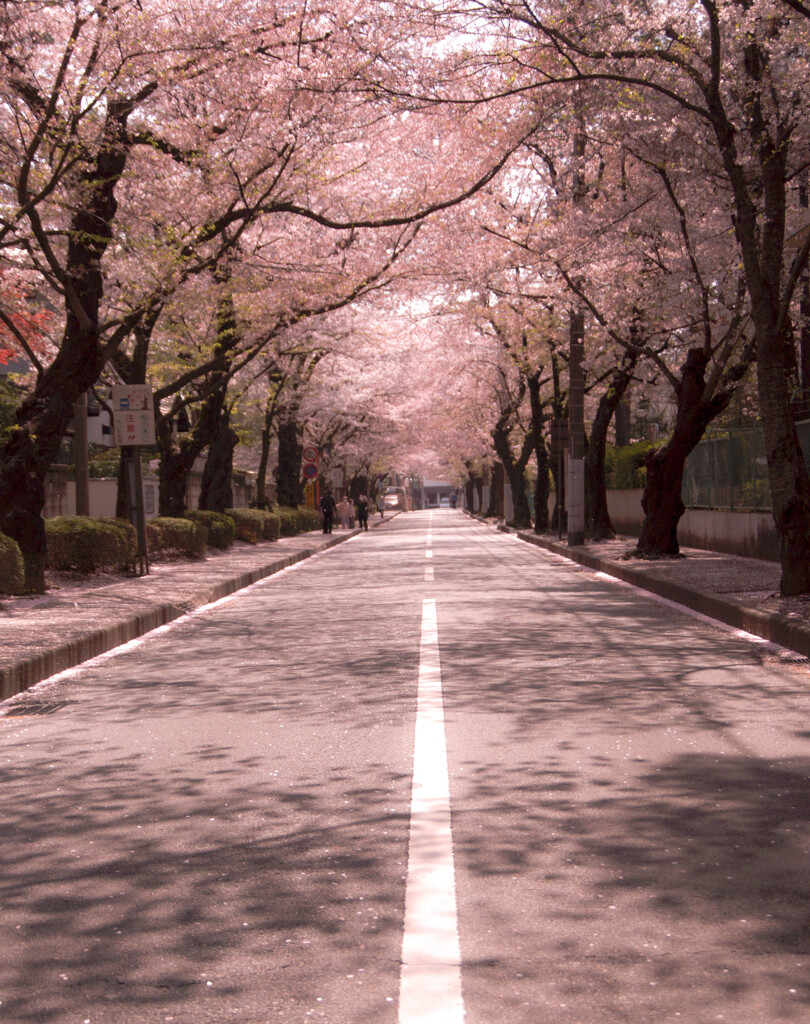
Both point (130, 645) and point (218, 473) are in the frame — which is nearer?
point (130, 645)

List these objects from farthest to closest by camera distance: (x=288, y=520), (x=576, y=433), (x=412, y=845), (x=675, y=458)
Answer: (x=288, y=520), (x=576, y=433), (x=675, y=458), (x=412, y=845)

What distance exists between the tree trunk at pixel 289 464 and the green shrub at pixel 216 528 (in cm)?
1572

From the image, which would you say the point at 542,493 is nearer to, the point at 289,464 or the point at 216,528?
the point at 289,464

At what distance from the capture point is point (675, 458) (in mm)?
21531

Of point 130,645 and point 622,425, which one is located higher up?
point 622,425

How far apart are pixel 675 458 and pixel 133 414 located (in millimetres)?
9709

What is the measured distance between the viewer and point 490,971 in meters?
3.35

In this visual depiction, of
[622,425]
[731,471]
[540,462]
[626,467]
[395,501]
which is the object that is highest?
[622,425]

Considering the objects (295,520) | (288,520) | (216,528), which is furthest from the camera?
(295,520)

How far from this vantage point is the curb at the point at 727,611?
10.4 meters

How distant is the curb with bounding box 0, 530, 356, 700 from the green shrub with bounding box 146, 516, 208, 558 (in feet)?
14.9

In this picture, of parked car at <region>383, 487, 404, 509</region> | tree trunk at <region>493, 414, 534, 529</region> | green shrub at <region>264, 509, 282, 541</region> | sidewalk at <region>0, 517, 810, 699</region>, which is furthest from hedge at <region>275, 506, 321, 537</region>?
parked car at <region>383, 487, 404, 509</region>

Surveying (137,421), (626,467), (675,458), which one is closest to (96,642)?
(137,421)

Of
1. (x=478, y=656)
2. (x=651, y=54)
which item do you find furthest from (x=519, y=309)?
(x=478, y=656)
